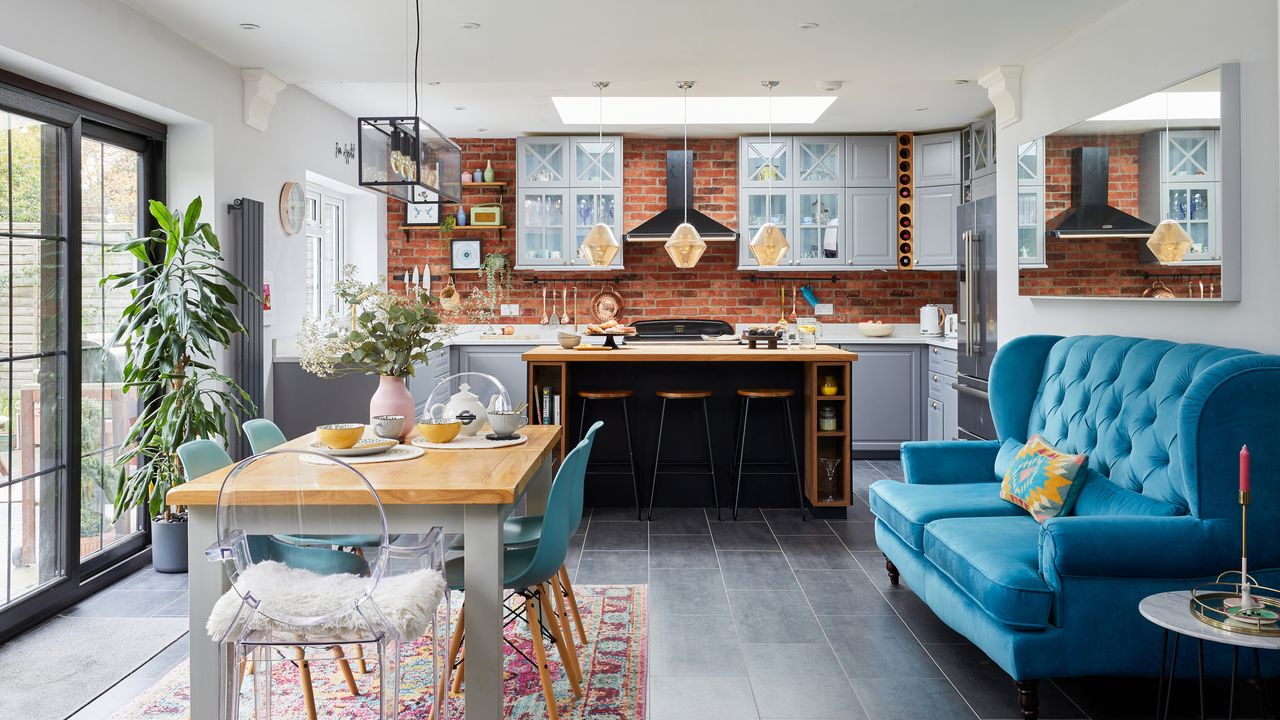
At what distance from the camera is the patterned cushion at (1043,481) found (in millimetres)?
3279

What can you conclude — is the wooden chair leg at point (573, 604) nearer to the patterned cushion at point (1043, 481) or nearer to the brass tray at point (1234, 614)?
the patterned cushion at point (1043, 481)

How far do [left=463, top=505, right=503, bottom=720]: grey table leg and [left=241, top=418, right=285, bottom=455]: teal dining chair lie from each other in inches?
44.2

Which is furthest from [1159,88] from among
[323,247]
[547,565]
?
[323,247]

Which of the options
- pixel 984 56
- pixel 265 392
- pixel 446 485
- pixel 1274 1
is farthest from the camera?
pixel 265 392

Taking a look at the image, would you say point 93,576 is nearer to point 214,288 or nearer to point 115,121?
point 214,288

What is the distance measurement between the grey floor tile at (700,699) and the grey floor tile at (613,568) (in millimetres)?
1114

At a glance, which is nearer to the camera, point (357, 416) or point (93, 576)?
point (93, 576)

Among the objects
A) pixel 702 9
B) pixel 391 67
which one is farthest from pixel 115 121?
pixel 702 9

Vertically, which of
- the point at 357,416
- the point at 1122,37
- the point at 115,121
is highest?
the point at 1122,37

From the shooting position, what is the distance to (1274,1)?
298 centimetres

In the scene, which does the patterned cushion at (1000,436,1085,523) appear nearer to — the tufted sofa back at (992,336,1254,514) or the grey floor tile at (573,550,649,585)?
the tufted sofa back at (992,336,1254,514)

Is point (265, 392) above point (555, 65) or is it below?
below

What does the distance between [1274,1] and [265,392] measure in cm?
503

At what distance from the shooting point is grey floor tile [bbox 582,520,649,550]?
186 inches
